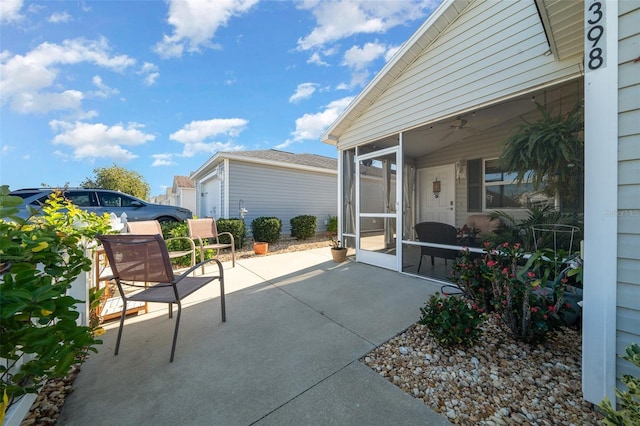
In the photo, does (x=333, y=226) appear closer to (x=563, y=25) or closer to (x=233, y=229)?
(x=233, y=229)

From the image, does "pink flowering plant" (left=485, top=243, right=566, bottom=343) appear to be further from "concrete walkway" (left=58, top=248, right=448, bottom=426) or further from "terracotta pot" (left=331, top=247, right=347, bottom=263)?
"terracotta pot" (left=331, top=247, right=347, bottom=263)

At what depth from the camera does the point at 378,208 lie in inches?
188

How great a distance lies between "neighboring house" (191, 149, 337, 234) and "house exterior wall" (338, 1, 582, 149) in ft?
17.3

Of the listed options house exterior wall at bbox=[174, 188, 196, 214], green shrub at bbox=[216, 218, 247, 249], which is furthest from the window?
house exterior wall at bbox=[174, 188, 196, 214]

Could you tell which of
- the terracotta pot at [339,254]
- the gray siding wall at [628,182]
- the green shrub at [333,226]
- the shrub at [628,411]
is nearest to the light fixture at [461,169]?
the terracotta pot at [339,254]

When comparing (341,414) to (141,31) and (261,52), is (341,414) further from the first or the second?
(261,52)

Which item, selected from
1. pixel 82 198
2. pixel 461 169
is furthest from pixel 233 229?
pixel 461 169

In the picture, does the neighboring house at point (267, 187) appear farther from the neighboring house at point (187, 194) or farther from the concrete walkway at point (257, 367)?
the neighboring house at point (187, 194)

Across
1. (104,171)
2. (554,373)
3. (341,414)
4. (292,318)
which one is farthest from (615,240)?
(104,171)

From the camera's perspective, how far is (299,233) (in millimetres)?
8195

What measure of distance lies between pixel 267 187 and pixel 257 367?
24.3ft

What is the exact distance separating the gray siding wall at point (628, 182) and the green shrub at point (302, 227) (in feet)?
23.7

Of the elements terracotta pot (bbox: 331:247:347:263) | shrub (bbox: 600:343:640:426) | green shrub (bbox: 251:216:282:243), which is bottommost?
terracotta pot (bbox: 331:247:347:263)

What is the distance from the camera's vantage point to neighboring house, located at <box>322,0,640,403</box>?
1.33 meters
